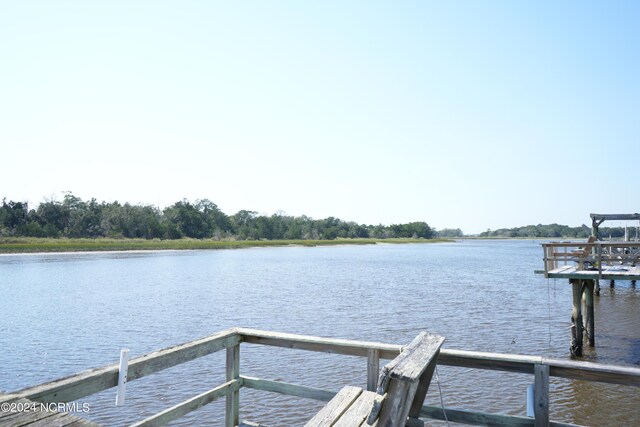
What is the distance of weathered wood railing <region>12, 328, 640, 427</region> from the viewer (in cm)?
340

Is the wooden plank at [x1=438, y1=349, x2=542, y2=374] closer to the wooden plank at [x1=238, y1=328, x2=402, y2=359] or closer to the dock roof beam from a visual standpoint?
the wooden plank at [x1=238, y1=328, x2=402, y2=359]

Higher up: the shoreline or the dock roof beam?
the dock roof beam

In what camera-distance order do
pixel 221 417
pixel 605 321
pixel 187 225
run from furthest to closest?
1. pixel 187 225
2. pixel 605 321
3. pixel 221 417

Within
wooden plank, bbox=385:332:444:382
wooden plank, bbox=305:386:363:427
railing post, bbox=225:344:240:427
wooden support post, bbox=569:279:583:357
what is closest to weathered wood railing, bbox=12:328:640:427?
railing post, bbox=225:344:240:427

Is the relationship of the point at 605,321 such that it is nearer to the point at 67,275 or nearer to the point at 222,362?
the point at 222,362

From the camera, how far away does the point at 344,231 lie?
645 ft

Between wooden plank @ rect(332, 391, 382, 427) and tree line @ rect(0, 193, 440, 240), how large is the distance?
10403cm

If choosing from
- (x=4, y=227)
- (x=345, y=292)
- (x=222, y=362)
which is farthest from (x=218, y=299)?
(x=4, y=227)

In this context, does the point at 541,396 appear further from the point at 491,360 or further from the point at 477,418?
the point at 477,418

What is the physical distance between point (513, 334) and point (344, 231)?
584 feet

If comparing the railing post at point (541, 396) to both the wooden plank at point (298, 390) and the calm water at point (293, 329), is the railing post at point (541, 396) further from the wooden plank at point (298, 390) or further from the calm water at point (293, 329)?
the calm water at point (293, 329)

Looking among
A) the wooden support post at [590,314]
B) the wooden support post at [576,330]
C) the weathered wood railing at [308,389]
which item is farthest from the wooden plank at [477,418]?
the wooden support post at [590,314]

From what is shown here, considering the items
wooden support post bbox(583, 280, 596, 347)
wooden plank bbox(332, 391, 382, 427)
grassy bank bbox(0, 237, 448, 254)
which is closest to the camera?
wooden plank bbox(332, 391, 382, 427)

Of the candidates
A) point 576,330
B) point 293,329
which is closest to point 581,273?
point 576,330
